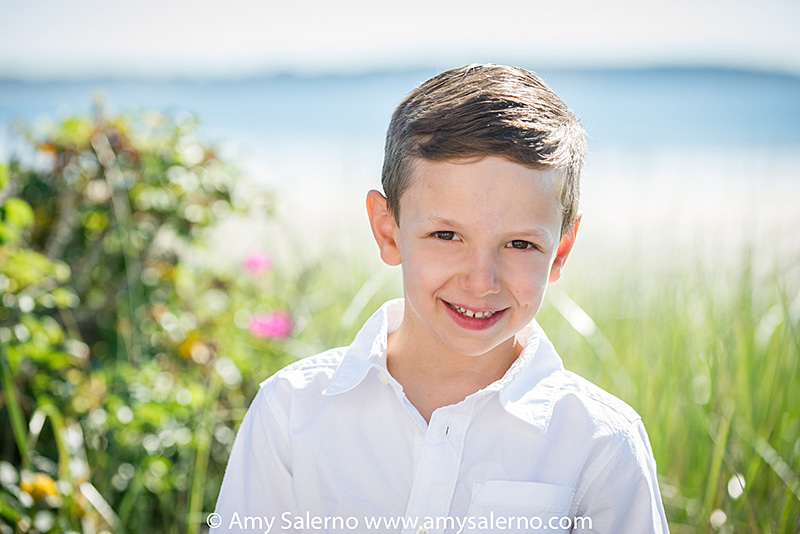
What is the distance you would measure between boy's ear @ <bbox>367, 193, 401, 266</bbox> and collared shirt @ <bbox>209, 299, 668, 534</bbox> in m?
0.23

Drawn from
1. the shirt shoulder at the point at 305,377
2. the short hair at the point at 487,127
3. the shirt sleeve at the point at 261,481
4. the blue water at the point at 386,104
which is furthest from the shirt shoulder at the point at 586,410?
the blue water at the point at 386,104

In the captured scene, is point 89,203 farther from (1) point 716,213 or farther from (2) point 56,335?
→ (1) point 716,213

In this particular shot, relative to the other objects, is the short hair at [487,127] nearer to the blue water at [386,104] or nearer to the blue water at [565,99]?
the blue water at [386,104]

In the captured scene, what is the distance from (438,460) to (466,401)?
13 cm

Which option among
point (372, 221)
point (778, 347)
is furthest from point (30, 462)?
point (778, 347)

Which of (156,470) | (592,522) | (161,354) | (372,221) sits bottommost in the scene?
(156,470)

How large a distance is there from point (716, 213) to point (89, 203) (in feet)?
21.2

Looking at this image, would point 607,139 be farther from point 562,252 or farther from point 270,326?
point 562,252

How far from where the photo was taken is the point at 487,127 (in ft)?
4.46

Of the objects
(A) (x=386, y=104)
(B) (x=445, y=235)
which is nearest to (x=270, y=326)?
(B) (x=445, y=235)

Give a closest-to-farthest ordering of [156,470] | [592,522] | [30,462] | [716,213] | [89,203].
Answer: [592,522] → [30,462] → [156,470] → [89,203] → [716,213]

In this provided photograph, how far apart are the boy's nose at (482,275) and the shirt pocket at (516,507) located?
0.37 meters

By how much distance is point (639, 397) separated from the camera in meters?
2.34

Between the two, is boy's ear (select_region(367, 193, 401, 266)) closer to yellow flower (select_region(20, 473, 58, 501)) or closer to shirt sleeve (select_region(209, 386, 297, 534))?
shirt sleeve (select_region(209, 386, 297, 534))
